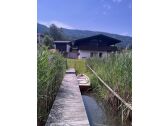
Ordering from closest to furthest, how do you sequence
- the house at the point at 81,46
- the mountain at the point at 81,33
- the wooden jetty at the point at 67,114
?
the mountain at the point at 81,33 → the wooden jetty at the point at 67,114 → the house at the point at 81,46

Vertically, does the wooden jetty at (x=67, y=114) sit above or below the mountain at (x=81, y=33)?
below

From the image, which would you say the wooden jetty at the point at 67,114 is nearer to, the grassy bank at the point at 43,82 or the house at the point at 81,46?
the grassy bank at the point at 43,82

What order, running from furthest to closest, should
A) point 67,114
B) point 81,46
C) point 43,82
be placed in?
point 81,46, point 67,114, point 43,82

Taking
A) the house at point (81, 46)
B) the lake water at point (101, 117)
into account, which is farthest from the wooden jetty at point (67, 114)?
the house at point (81, 46)

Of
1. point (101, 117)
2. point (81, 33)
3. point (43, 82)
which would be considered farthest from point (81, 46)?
point (43, 82)

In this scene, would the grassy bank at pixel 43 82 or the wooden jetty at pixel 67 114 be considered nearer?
the grassy bank at pixel 43 82

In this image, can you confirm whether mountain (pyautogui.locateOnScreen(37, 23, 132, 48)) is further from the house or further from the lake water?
the lake water

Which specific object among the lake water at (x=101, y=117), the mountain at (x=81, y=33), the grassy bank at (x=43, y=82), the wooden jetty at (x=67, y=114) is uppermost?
the mountain at (x=81, y=33)

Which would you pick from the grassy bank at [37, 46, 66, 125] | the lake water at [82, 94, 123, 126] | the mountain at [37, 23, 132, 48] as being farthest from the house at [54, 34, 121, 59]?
the lake water at [82, 94, 123, 126]

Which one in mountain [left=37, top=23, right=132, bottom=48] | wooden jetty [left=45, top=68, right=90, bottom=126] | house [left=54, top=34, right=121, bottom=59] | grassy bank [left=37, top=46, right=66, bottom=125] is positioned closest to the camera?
mountain [left=37, top=23, right=132, bottom=48]

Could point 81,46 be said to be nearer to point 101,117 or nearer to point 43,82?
point 101,117

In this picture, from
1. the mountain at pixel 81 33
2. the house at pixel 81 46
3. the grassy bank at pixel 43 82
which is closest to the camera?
the mountain at pixel 81 33
